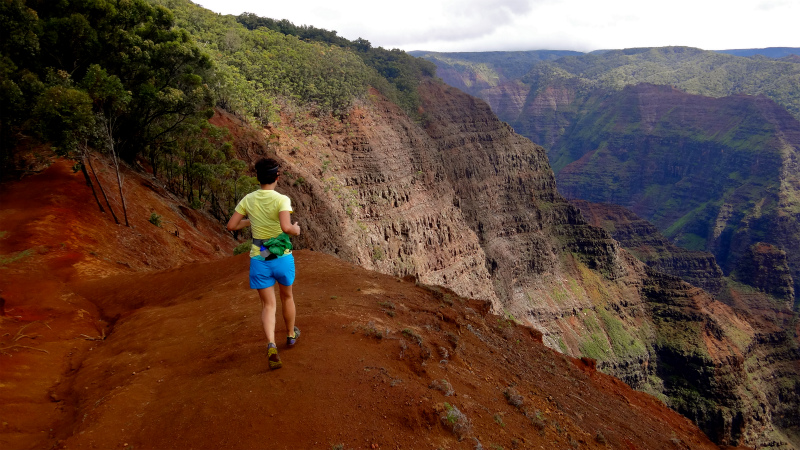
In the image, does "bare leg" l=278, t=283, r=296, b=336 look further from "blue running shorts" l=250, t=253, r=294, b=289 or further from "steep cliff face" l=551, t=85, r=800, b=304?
"steep cliff face" l=551, t=85, r=800, b=304

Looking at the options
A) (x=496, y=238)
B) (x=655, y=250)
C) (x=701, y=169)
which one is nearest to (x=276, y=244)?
(x=496, y=238)

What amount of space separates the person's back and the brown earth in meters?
1.01

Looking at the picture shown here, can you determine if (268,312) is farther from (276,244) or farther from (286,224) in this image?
(286,224)

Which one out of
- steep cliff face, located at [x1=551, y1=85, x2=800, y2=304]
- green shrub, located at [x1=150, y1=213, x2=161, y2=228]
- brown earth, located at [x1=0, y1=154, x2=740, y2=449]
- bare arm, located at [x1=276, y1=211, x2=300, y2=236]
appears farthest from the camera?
steep cliff face, located at [x1=551, y1=85, x2=800, y2=304]

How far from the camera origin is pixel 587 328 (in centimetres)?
6103

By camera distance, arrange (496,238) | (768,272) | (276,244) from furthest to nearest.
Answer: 1. (768,272)
2. (496,238)
3. (276,244)

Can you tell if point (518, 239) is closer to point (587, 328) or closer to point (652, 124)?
point (587, 328)

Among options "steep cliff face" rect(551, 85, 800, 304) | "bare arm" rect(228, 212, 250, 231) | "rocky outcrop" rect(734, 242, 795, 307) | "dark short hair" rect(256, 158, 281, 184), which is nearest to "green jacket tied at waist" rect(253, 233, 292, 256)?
"bare arm" rect(228, 212, 250, 231)

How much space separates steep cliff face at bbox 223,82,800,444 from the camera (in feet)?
143

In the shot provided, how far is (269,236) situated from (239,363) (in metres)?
2.15

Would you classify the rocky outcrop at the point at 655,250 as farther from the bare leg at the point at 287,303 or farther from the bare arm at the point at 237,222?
the bare arm at the point at 237,222

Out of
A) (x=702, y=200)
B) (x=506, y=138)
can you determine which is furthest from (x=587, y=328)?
(x=702, y=200)

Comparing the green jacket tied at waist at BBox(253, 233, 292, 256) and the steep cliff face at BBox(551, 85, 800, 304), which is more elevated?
the green jacket tied at waist at BBox(253, 233, 292, 256)

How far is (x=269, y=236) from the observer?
6.86 meters
